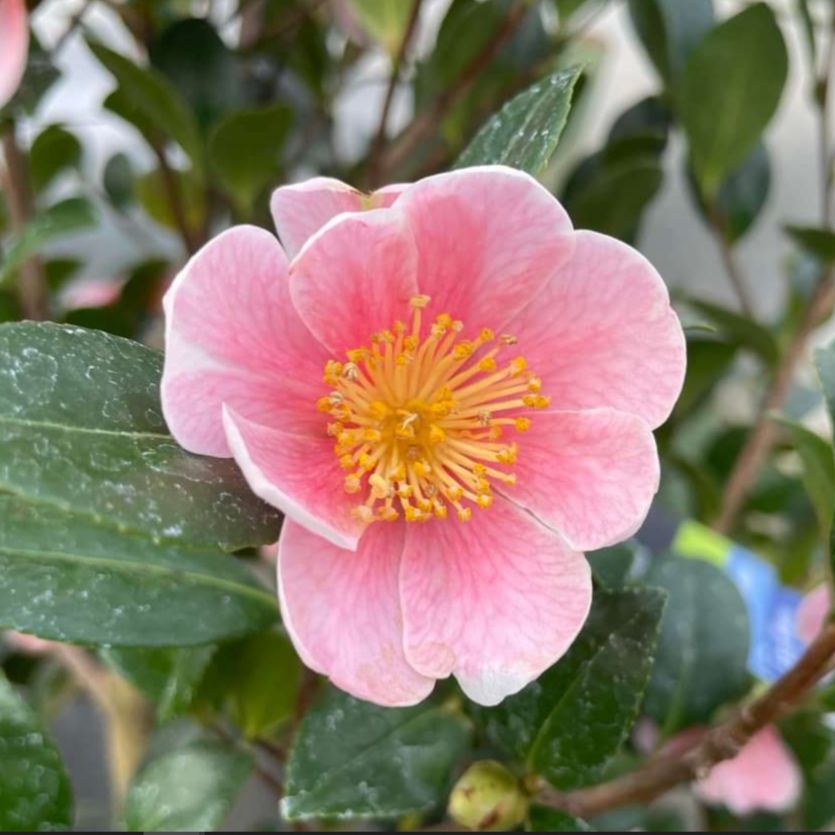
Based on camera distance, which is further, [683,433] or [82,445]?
[683,433]

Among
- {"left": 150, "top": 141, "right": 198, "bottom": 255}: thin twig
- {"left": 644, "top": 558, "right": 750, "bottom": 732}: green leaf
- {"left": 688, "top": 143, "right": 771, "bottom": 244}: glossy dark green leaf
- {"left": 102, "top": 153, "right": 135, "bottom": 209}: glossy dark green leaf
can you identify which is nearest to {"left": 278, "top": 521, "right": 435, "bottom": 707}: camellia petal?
{"left": 644, "top": 558, "right": 750, "bottom": 732}: green leaf

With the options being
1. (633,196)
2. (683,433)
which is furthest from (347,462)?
(683,433)

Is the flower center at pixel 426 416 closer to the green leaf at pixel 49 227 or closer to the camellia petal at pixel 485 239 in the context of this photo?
the camellia petal at pixel 485 239

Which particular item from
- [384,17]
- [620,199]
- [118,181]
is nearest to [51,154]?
[118,181]

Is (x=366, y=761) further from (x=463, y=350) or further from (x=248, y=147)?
(x=248, y=147)

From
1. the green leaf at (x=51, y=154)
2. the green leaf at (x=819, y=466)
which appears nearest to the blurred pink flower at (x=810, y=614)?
the green leaf at (x=819, y=466)

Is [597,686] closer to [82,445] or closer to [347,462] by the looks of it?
[347,462]
